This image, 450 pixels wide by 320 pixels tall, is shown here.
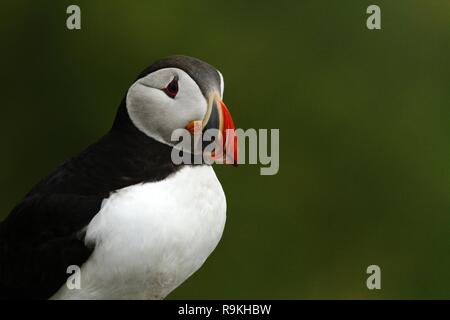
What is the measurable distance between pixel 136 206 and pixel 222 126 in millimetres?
330

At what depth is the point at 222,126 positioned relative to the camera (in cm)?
282

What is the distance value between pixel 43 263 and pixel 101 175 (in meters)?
0.32

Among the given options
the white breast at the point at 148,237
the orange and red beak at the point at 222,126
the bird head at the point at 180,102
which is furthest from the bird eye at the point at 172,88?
the white breast at the point at 148,237

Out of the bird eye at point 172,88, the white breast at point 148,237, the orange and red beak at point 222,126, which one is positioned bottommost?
the white breast at point 148,237

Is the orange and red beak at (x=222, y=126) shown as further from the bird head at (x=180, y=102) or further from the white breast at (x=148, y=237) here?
the white breast at (x=148, y=237)

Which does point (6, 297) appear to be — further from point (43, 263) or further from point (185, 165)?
point (185, 165)

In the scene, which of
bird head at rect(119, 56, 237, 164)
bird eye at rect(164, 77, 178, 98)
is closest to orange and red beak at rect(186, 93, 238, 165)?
bird head at rect(119, 56, 237, 164)

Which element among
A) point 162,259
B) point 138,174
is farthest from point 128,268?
point 138,174

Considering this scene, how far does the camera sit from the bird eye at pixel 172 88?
286 centimetres

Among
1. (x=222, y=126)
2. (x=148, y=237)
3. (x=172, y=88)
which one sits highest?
(x=172, y=88)

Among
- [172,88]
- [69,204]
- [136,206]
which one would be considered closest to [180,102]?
[172,88]

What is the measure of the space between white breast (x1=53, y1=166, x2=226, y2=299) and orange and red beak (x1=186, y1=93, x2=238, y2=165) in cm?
13

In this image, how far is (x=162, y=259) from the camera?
2.80 meters

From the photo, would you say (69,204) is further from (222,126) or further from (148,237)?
(222,126)
